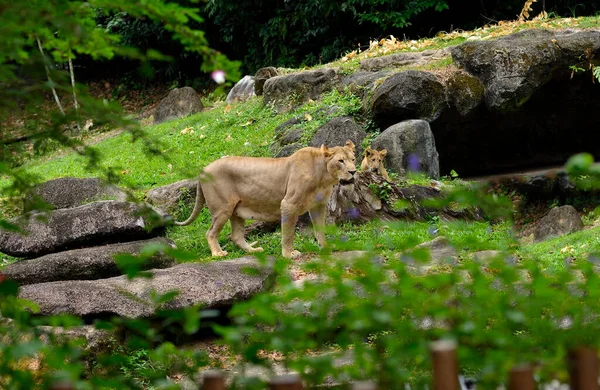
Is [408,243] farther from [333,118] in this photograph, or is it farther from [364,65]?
[364,65]

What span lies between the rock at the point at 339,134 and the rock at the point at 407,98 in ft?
1.86

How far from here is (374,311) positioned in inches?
126

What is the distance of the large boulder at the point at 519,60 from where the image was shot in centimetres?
1648

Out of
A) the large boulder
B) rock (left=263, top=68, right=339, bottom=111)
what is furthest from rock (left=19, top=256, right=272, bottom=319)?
rock (left=263, top=68, right=339, bottom=111)

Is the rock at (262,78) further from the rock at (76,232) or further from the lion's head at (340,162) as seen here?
the rock at (76,232)

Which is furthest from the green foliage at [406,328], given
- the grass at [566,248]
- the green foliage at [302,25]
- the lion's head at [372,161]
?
the green foliage at [302,25]

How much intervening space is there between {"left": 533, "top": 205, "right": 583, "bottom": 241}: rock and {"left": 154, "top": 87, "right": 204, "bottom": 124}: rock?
1195cm

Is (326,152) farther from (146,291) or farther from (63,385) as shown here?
(63,385)

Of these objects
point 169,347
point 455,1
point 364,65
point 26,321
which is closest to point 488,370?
point 169,347

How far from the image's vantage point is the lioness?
11492 mm

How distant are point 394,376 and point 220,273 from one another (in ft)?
22.2

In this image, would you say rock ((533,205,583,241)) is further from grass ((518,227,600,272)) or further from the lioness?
the lioness

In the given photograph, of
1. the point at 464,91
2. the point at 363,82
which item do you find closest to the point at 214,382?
the point at 464,91

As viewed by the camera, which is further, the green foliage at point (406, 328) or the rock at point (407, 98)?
the rock at point (407, 98)
